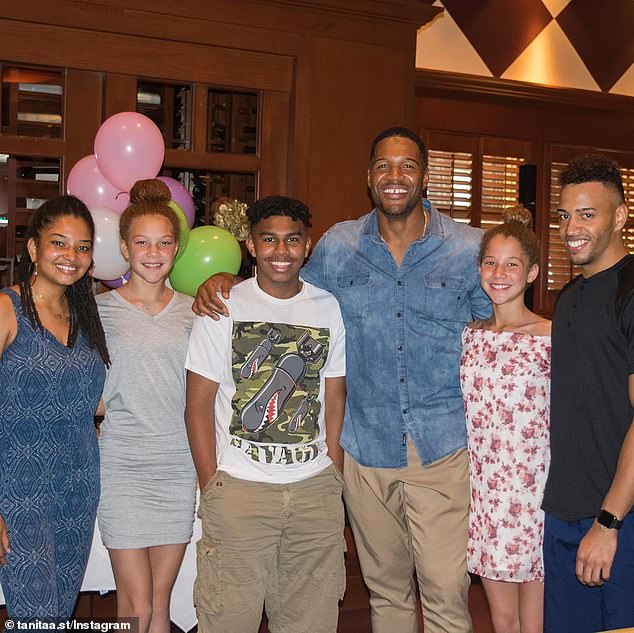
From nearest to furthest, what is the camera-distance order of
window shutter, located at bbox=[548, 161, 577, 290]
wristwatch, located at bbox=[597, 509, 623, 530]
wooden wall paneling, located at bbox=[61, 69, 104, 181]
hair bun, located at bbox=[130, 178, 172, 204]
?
wristwatch, located at bbox=[597, 509, 623, 530]
hair bun, located at bbox=[130, 178, 172, 204]
wooden wall paneling, located at bbox=[61, 69, 104, 181]
window shutter, located at bbox=[548, 161, 577, 290]

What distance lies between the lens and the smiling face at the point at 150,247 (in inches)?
94.3

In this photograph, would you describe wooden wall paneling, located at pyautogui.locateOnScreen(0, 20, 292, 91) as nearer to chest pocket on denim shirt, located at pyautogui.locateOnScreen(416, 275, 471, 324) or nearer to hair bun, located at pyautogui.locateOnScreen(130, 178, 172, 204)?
hair bun, located at pyautogui.locateOnScreen(130, 178, 172, 204)

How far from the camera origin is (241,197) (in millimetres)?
4043

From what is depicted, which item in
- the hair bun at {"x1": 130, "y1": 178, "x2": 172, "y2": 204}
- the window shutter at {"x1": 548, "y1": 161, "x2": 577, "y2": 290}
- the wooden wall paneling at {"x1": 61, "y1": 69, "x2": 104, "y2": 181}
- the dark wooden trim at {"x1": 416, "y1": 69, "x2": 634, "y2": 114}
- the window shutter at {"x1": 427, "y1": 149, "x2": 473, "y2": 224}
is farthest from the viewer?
the window shutter at {"x1": 548, "y1": 161, "x2": 577, "y2": 290}

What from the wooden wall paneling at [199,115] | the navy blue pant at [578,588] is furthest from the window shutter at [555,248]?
the navy blue pant at [578,588]

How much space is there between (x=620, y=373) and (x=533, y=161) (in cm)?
299

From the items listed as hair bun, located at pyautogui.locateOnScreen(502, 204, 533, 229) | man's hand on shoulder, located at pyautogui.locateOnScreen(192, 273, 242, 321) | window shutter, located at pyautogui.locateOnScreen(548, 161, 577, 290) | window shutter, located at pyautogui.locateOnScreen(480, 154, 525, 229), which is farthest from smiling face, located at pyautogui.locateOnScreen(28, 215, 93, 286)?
window shutter, located at pyautogui.locateOnScreen(548, 161, 577, 290)

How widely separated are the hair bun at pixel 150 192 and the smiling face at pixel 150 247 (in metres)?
0.29

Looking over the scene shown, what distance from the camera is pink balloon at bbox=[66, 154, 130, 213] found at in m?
3.14

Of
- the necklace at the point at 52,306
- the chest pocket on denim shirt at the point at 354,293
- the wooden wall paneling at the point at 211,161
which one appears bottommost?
the necklace at the point at 52,306

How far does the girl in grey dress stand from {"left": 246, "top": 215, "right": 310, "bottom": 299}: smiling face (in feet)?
0.86

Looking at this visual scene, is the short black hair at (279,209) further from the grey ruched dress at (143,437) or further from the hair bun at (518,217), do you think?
the hair bun at (518,217)

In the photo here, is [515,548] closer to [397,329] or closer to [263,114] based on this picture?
[397,329]

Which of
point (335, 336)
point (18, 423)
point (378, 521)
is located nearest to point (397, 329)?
point (335, 336)
